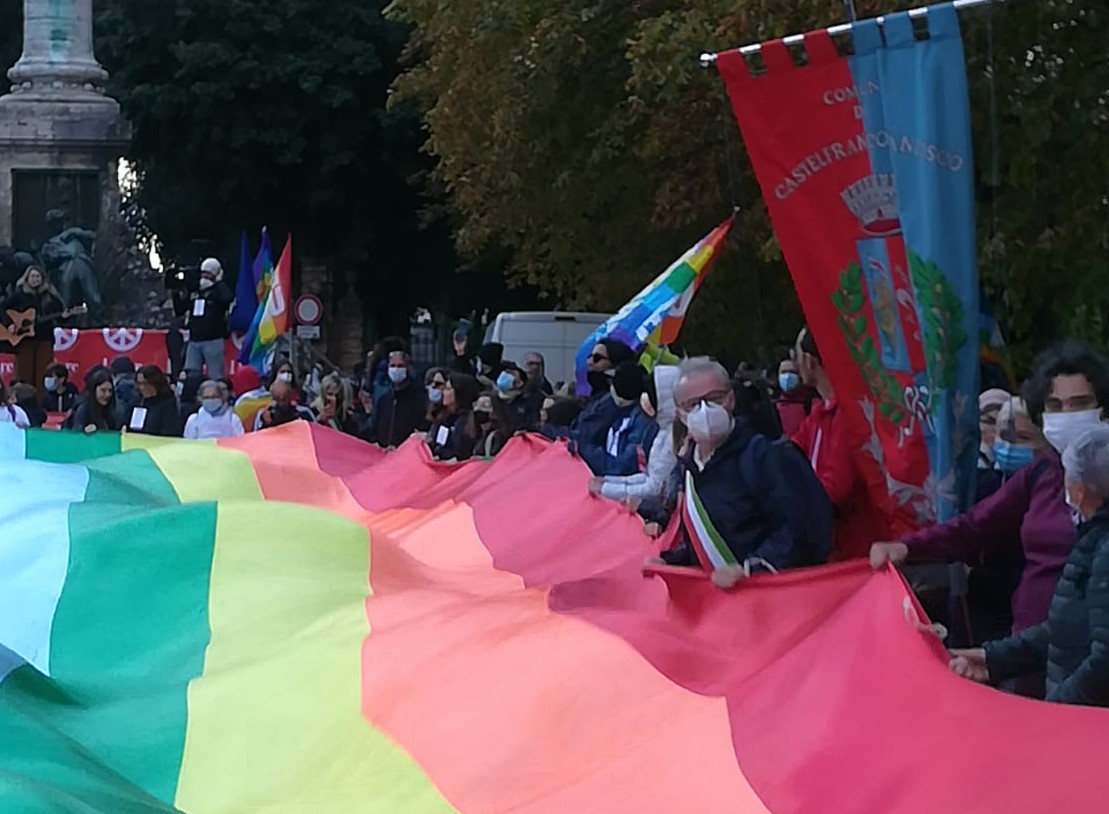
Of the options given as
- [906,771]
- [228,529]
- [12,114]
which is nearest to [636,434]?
[228,529]

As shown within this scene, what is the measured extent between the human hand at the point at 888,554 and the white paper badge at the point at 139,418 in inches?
430

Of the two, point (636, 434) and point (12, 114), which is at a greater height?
point (636, 434)

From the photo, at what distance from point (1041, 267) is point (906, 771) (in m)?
10.6

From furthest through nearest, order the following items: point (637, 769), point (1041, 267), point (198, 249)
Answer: point (198, 249) → point (1041, 267) → point (637, 769)

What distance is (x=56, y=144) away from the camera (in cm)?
2980

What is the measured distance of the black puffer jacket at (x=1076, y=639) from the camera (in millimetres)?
5145

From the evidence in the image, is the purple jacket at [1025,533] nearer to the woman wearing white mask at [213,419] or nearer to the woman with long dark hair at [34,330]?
the woman wearing white mask at [213,419]

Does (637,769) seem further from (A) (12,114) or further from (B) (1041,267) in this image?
(A) (12,114)

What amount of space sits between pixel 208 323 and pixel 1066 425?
55.6 feet

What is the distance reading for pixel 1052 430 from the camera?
6.13m

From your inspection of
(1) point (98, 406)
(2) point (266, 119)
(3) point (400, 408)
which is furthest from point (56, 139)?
(3) point (400, 408)

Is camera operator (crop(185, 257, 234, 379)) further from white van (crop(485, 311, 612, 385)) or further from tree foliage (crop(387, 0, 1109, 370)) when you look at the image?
white van (crop(485, 311, 612, 385))

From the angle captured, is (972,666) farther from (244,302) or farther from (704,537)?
(244,302)

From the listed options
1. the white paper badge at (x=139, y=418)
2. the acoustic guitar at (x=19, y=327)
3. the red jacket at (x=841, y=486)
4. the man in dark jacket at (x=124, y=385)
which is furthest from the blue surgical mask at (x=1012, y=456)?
the acoustic guitar at (x=19, y=327)
